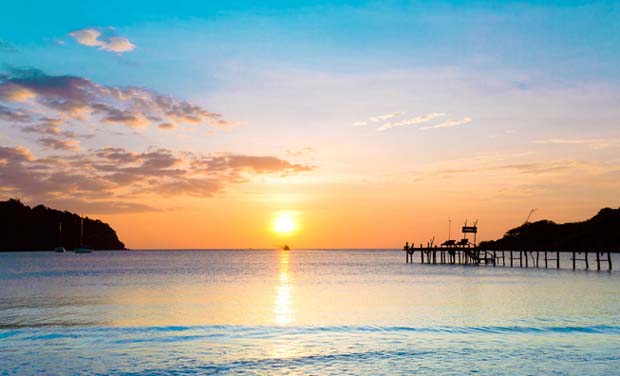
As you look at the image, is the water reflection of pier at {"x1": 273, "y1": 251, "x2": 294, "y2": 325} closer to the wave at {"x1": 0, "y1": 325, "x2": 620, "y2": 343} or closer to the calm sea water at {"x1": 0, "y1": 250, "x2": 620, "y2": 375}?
the calm sea water at {"x1": 0, "y1": 250, "x2": 620, "y2": 375}

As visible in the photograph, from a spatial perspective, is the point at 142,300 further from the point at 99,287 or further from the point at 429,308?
the point at 429,308

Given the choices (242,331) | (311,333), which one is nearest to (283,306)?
(242,331)

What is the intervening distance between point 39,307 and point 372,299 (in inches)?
952

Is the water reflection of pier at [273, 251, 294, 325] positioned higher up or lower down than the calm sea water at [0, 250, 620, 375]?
lower down

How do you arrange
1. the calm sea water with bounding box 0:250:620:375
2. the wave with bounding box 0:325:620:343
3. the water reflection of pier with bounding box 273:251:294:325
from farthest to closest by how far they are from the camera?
the water reflection of pier with bounding box 273:251:294:325
the wave with bounding box 0:325:620:343
the calm sea water with bounding box 0:250:620:375

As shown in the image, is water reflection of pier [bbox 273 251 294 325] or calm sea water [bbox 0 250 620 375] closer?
calm sea water [bbox 0 250 620 375]

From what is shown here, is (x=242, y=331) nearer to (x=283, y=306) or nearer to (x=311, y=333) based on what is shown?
(x=311, y=333)

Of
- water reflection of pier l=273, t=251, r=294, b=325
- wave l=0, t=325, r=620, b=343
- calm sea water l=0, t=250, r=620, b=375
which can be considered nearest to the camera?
calm sea water l=0, t=250, r=620, b=375

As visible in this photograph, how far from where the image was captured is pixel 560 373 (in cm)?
1933

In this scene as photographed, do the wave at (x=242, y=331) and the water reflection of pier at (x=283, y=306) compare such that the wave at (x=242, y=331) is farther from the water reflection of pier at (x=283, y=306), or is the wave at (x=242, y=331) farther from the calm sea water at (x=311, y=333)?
the water reflection of pier at (x=283, y=306)

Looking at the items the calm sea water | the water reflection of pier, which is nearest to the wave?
the calm sea water

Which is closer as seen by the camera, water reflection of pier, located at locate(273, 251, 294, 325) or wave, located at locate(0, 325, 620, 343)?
wave, located at locate(0, 325, 620, 343)

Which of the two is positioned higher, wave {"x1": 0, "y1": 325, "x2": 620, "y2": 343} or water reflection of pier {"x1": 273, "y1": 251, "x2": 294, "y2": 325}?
wave {"x1": 0, "y1": 325, "x2": 620, "y2": 343}

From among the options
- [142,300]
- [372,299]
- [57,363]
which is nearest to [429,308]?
[372,299]
